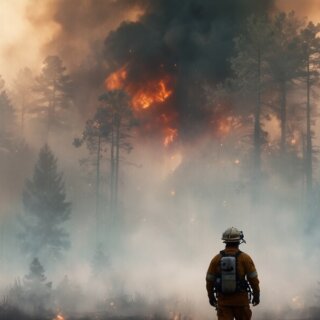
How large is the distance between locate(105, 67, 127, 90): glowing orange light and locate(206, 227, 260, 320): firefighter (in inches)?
1912

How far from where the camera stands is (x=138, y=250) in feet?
140

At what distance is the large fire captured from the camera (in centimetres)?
5428

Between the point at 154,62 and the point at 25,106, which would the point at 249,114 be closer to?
the point at 154,62

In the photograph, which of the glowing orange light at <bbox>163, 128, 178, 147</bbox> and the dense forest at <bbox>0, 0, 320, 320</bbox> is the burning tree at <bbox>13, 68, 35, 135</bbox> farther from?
the glowing orange light at <bbox>163, 128, 178, 147</bbox>

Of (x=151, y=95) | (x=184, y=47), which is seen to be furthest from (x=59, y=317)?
(x=184, y=47)

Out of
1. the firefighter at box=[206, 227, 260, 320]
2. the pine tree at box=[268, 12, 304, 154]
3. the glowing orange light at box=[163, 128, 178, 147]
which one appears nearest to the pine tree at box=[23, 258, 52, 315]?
the firefighter at box=[206, 227, 260, 320]

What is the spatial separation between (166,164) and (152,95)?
617 cm

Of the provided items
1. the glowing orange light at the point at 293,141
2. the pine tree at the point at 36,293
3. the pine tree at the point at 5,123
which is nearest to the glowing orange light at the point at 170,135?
the glowing orange light at the point at 293,141

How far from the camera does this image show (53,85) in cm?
6291

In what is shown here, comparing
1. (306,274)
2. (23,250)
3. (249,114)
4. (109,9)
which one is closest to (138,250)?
(23,250)

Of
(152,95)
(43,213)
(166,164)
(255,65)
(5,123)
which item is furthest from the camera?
(5,123)

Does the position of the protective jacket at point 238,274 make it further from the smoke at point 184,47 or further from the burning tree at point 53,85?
the burning tree at point 53,85

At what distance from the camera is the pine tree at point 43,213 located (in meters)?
39.7

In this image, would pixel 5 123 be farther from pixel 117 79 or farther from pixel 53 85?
pixel 117 79
